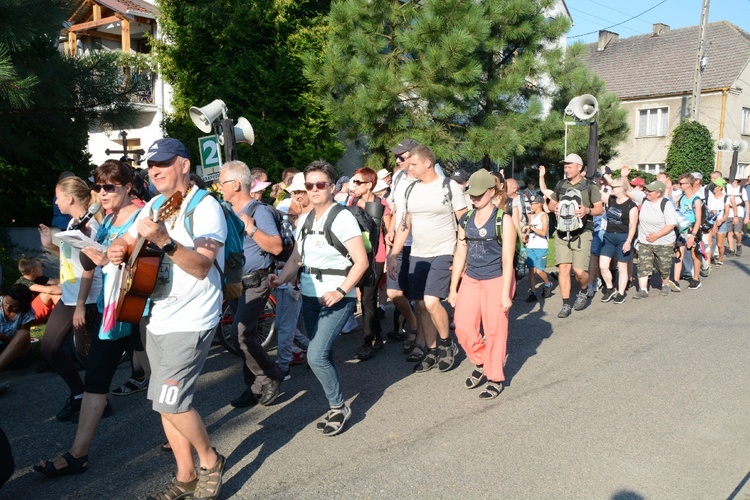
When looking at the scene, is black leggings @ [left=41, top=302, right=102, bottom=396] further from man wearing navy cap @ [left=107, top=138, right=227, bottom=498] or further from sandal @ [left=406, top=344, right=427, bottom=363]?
sandal @ [left=406, top=344, right=427, bottom=363]

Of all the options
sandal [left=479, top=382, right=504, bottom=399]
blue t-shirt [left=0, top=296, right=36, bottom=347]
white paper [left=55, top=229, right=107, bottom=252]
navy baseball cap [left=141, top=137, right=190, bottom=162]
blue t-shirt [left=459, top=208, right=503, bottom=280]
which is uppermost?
navy baseball cap [left=141, top=137, right=190, bottom=162]

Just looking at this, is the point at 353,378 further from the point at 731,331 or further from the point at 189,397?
the point at 731,331

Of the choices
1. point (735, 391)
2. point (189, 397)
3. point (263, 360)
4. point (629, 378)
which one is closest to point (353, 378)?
point (263, 360)

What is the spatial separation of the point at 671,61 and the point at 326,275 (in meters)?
40.5

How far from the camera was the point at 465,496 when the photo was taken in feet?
13.1

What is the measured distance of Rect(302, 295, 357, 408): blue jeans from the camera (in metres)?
4.80

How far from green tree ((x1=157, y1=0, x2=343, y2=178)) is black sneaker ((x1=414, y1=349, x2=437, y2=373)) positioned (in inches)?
398

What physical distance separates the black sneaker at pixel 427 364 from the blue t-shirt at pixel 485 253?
3.47 ft

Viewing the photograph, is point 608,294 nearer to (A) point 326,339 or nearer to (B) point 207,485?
(A) point 326,339

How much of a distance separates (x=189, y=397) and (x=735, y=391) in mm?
4567

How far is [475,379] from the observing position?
19.5 feet

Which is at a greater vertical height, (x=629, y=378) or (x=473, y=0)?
(x=473, y=0)

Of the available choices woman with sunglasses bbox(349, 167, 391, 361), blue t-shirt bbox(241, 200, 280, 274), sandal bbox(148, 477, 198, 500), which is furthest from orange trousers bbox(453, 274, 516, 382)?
sandal bbox(148, 477, 198, 500)

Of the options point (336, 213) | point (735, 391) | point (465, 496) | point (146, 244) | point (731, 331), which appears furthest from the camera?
point (731, 331)
